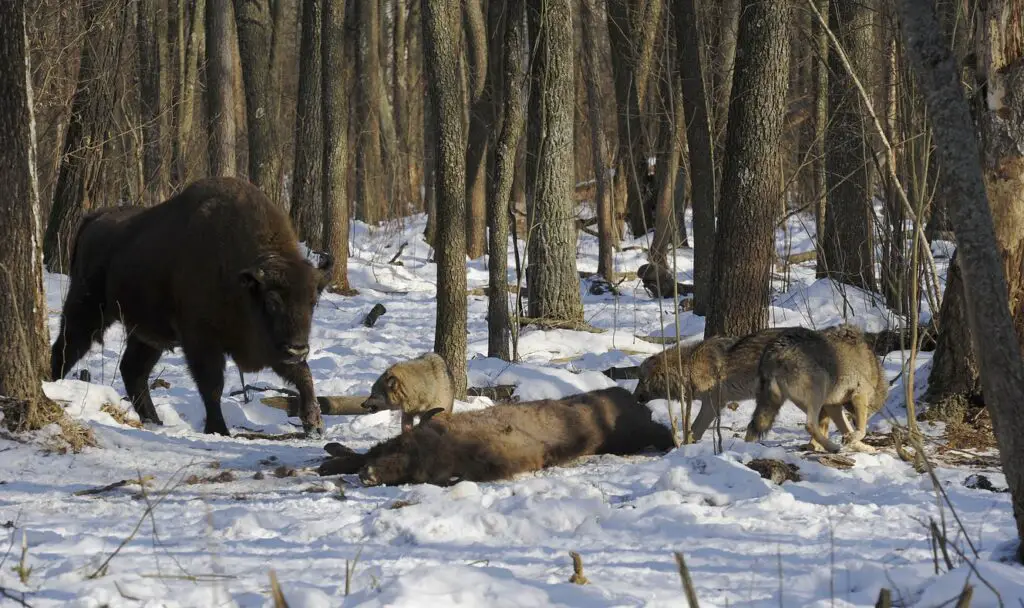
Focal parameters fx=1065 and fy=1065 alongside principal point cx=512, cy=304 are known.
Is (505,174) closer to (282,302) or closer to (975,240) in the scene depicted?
(282,302)

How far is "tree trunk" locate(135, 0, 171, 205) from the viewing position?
20.7 m

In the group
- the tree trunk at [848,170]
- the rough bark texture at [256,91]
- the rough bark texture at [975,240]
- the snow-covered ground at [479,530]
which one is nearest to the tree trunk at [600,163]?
the tree trunk at [848,170]

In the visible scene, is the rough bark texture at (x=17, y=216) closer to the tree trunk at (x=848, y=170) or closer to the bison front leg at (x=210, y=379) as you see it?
the bison front leg at (x=210, y=379)

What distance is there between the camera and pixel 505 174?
11.2 m

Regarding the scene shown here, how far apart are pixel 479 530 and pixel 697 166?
1231 centimetres

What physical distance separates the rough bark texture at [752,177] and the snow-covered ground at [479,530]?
61.9 inches

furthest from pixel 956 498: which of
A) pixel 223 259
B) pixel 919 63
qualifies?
pixel 223 259

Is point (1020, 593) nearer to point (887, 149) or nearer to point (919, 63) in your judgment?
point (919, 63)

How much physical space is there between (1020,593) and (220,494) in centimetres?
434

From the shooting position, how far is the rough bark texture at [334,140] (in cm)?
2042

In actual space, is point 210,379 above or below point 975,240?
below

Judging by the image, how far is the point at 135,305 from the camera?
10.3 metres

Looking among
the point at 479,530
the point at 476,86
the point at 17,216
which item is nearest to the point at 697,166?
the point at 476,86

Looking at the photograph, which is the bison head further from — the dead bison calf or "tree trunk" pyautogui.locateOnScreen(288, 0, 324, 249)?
"tree trunk" pyautogui.locateOnScreen(288, 0, 324, 249)
